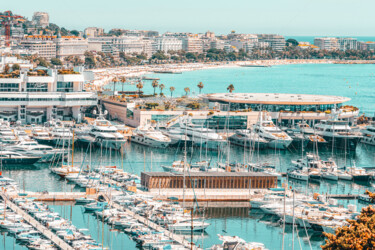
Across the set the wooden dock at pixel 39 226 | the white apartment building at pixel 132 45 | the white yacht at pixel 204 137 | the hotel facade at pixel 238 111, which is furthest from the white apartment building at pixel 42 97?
the white apartment building at pixel 132 45

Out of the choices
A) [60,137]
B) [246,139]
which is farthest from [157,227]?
[246,139]

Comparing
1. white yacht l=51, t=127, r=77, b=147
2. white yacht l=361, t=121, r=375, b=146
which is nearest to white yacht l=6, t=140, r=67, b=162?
white yacht l=51, t=127, r=77, b=147

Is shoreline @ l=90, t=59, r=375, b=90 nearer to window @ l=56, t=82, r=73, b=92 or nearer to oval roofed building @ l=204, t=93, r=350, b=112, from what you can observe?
oval roofed building @ l=204, t=93, r=350, b=112

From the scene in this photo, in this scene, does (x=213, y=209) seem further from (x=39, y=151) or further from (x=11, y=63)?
(x=11, y=63)

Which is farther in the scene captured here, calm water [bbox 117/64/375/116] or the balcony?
calm water [bbox 117/64/375/116]

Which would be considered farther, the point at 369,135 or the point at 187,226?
the point at 369,135

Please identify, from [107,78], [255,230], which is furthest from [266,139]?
[107,78]
